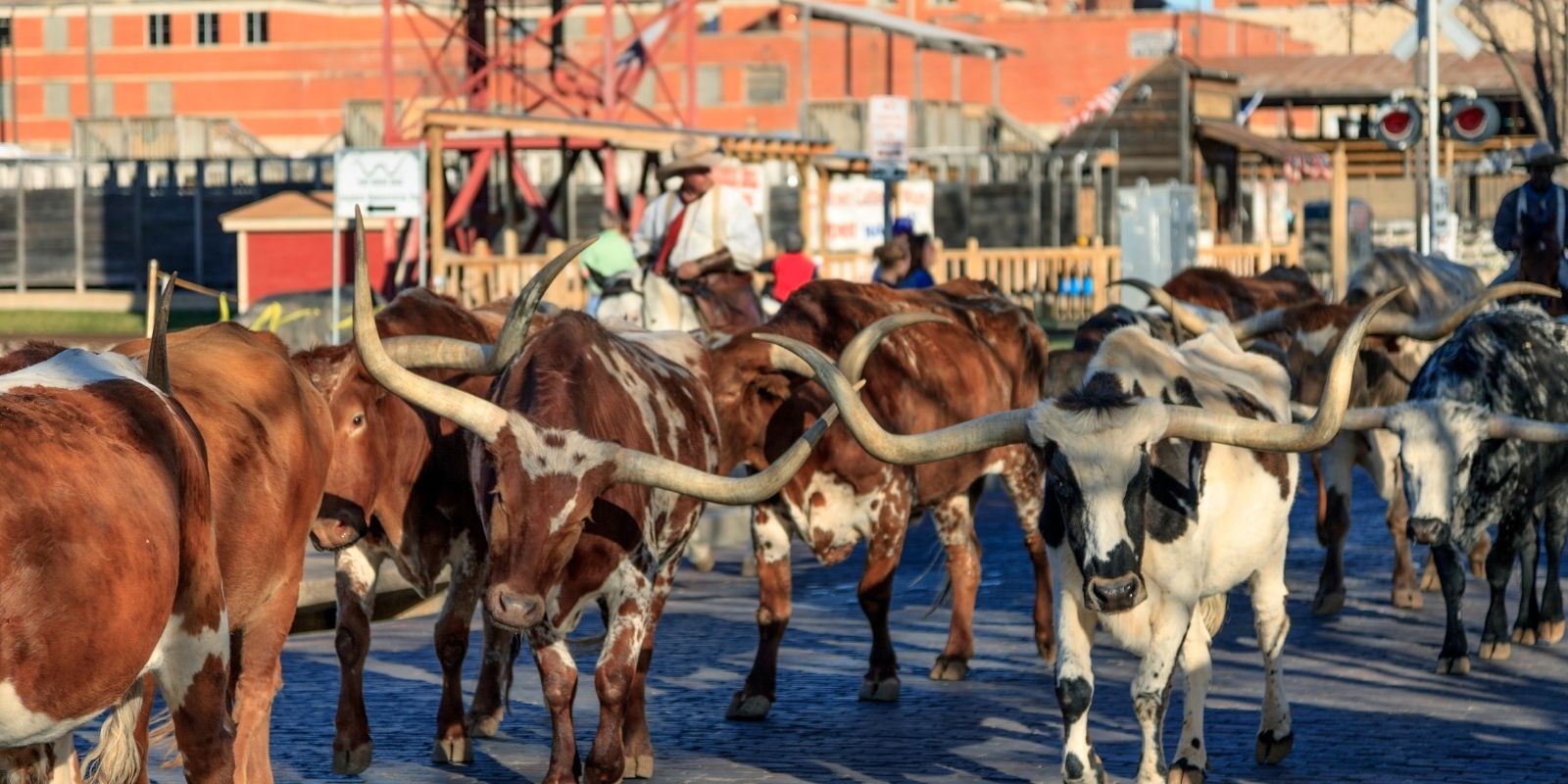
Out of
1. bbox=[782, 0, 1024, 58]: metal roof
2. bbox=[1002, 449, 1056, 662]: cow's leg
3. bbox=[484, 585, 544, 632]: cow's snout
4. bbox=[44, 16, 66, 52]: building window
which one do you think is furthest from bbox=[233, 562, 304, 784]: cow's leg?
bbox=[44, 16, 66, 52]: building window

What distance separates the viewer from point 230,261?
1907 inches

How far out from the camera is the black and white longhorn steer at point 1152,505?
7.45 meters

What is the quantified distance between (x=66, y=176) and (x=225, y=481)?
48.0 metres

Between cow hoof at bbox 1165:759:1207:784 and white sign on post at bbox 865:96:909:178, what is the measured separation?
12.8m

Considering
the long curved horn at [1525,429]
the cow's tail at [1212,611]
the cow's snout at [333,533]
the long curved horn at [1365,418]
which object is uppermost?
the long curved horn at [1365,418]

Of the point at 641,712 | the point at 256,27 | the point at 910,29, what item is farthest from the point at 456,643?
the point at 256,27

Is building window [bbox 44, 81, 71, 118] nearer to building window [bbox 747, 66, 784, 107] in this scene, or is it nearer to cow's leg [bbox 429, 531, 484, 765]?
building window [bbox 747, 66, 784, 107]

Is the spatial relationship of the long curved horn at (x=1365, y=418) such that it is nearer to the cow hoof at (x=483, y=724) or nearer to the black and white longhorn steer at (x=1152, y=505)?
the black and white longhorn steer at (x=1152, y=505)

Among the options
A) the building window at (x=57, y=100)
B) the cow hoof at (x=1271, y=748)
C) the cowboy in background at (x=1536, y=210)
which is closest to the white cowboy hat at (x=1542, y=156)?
the cowboy in background at (x=1536, y=210)

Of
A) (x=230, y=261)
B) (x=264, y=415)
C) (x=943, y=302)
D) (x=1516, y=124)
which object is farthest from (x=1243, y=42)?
(x=264, y=415)

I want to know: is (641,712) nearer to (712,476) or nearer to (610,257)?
(712,476)

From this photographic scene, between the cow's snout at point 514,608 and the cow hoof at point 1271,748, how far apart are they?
114 inches

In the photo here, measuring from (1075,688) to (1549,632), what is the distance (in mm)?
4915

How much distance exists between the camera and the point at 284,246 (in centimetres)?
4284
